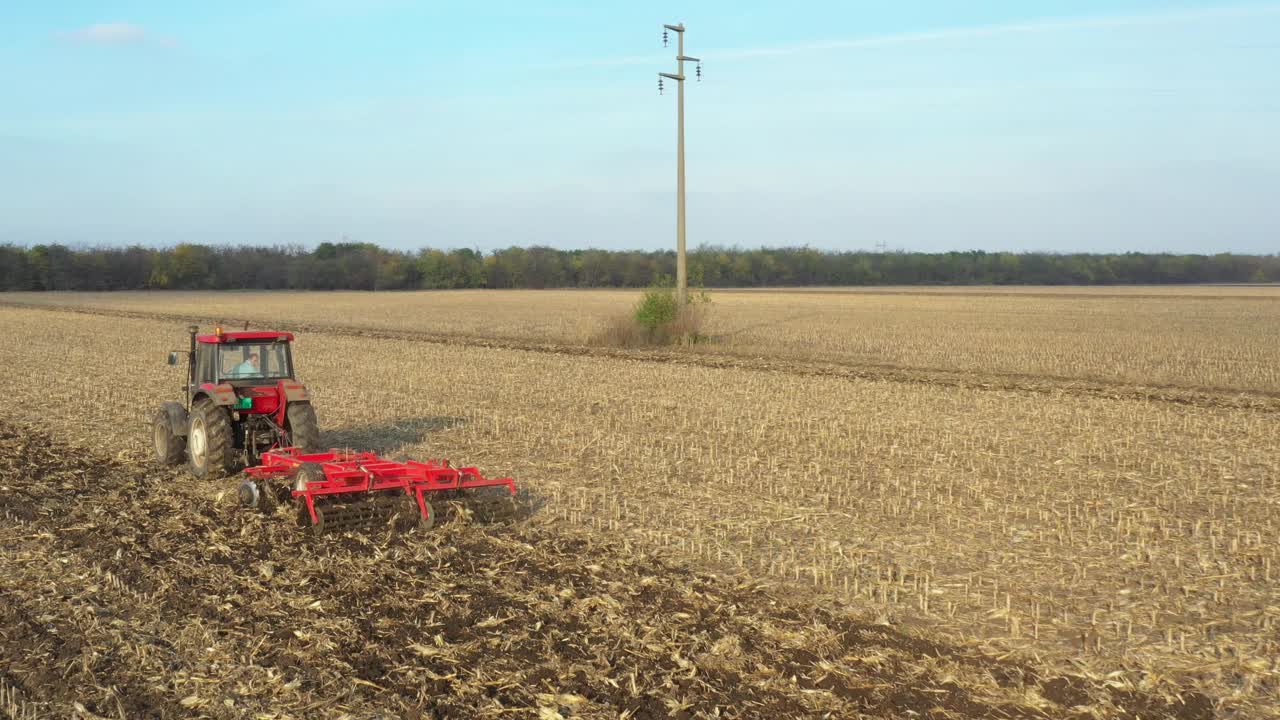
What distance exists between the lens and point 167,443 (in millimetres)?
11734

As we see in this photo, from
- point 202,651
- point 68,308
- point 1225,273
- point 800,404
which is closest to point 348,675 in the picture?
point 202,651

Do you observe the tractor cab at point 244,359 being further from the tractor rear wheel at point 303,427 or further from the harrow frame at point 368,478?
the harrow frame at point 368,478

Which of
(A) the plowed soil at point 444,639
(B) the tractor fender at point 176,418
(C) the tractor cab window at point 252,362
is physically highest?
(C) the tractor cab window at point 252,362

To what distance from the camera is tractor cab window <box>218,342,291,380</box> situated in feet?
37.6

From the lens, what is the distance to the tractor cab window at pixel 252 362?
11.4 meters

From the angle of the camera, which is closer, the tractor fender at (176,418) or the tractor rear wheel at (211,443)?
the tractor rear wheel at (211,443)

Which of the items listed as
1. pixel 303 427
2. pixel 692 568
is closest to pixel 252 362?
pixel 303 427

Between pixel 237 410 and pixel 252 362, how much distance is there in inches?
28.3

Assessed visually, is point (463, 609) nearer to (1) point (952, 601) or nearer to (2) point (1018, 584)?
(1) point (952, 601)

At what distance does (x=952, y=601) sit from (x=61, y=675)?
5543mm

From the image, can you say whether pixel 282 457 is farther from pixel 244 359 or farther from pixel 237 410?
pixel 244 359

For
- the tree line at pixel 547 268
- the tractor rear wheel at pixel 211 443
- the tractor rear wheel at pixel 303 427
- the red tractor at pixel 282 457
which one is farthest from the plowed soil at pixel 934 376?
the tree line at pixel 547 268

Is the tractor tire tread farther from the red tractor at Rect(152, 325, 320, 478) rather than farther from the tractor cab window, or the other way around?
the tractor cab window

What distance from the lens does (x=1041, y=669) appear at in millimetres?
6320
